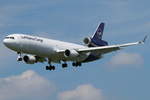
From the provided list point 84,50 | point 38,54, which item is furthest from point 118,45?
point 38,54

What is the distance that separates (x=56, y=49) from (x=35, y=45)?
17.5ft

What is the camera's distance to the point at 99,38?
447 feet

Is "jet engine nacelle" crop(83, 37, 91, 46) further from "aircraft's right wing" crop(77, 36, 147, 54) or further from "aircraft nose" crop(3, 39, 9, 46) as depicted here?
"aircraft nose" crop(3, 39, 9, 46)

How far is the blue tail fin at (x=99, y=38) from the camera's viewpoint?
133 meters

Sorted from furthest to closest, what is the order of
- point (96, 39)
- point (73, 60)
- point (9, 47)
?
point (96, 39) → point (73, 60) → point (9, 47)

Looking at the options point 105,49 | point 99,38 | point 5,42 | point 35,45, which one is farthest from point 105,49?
point 5,42

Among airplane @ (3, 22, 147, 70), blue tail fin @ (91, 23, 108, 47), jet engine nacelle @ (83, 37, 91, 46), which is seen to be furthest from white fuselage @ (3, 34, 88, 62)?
blue tail fin @ (91, 23, 108, 47)

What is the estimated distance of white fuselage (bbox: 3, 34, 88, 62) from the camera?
117 metres

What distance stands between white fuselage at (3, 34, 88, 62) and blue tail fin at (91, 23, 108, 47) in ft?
35.9

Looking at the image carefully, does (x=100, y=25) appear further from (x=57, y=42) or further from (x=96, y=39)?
(x=57, y=42)

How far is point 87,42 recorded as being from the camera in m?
132

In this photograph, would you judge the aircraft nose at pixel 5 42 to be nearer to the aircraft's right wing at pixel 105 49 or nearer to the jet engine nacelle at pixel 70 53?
the jet engine nacelle at pixel 70 53

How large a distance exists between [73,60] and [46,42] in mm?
6952

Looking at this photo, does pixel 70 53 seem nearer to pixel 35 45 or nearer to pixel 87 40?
pixel 35 45
